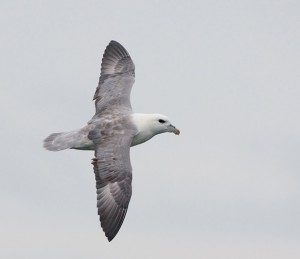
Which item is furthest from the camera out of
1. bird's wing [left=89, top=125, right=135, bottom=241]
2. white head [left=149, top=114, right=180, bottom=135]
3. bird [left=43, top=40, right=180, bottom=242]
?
white head [left=149, top=114, right=180, bottom=135]

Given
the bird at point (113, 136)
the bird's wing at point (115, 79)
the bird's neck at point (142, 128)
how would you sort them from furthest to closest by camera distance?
the bird's wing at point (115, 79) → the bird's neck at point (142, 128) → the bird at point (113, 136)

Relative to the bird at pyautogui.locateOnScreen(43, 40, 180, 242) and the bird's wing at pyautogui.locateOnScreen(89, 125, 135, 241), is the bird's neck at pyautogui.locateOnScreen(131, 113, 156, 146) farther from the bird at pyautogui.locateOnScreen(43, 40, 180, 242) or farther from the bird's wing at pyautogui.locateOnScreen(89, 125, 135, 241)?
the bird's wing at pyautogui.locateOnScreen(89, 125, 135, 241)

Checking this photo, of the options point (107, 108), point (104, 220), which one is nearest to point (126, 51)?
point (107, 108)

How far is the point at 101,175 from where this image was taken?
64.7ft

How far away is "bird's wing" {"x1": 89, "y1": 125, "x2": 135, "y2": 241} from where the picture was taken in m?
19.4

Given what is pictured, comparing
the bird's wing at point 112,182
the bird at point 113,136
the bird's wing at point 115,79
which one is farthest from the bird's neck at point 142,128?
the bird's wing at point 115,79

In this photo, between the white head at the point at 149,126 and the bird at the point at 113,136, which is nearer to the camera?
→ the bird at the point at 113,136

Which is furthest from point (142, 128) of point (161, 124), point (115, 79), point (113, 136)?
point (115, 79)

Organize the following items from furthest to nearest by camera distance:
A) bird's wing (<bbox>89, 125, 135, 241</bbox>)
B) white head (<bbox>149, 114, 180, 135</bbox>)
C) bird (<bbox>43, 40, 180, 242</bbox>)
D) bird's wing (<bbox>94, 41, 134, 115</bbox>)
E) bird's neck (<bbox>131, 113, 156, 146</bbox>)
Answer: bird's wing (<bbox>94, 41, 134, 115</bbox>), white head (<bbox>149, 114, 180, 135</bbox>), bird's neck (<bbox>131, 113, 156, 146</bbox>), bird (<bbox>43, 40, 180, 242</bbox>), bird's wing (<bbox>89, 125, 135, 241</bbox>)

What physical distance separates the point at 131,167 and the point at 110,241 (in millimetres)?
1997

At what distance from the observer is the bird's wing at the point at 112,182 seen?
19359 mm

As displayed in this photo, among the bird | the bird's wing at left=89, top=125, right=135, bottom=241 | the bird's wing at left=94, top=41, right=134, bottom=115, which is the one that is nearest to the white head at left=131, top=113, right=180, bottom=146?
the bird

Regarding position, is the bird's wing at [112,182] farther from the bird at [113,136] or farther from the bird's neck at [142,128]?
the bird's neck at [142,128]

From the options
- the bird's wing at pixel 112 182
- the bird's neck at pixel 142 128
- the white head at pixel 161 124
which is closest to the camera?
the bird's wing at pixel 112 182
